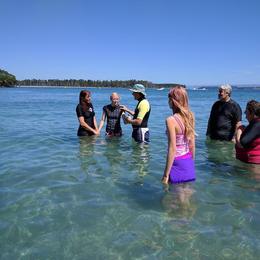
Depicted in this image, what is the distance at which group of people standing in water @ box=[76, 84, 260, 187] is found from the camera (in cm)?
581

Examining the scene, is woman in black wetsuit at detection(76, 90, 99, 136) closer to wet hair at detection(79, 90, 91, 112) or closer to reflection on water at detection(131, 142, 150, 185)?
wet hair at detection(79, 90, 91, 112)

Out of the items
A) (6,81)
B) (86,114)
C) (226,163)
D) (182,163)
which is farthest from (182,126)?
(6,81)

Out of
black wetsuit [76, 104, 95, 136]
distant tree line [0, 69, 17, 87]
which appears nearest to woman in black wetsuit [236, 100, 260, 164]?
black wetsuit [76, 104, 95, 136]

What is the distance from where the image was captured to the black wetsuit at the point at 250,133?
792cm

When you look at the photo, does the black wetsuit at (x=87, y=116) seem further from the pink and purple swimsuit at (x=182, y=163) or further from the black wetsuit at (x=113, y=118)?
the pink and purple swimsuit at (x=182, y=163)

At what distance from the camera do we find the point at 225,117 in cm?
1105

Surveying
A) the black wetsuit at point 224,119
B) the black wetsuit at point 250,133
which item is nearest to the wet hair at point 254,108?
the black wetsuit at point 250,133

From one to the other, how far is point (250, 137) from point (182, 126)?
2.79m

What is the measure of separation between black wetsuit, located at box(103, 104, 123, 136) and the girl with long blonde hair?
5222 millimetres

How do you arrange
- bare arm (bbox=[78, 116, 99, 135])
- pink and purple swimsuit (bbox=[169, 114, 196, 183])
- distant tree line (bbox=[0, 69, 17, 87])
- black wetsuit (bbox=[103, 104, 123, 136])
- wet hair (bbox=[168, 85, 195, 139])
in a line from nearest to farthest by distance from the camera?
wet hair (bbox=[168, 85, 195, 139]) < pink and purple swimsuit (bbox=[169, 114, 196, 183]) < black wetsuit (bbox=[103, 104, 123, 136]) < bare arm (bbox=[78, 116, 99, 135]) < distant tree line (bbox=[0, 69, 17, 87])

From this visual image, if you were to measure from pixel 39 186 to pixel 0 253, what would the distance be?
9.05 ft

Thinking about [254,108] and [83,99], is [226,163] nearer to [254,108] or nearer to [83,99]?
[254,108]

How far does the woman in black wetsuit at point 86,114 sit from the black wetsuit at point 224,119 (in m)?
3.58

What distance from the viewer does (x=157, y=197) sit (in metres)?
6.82
